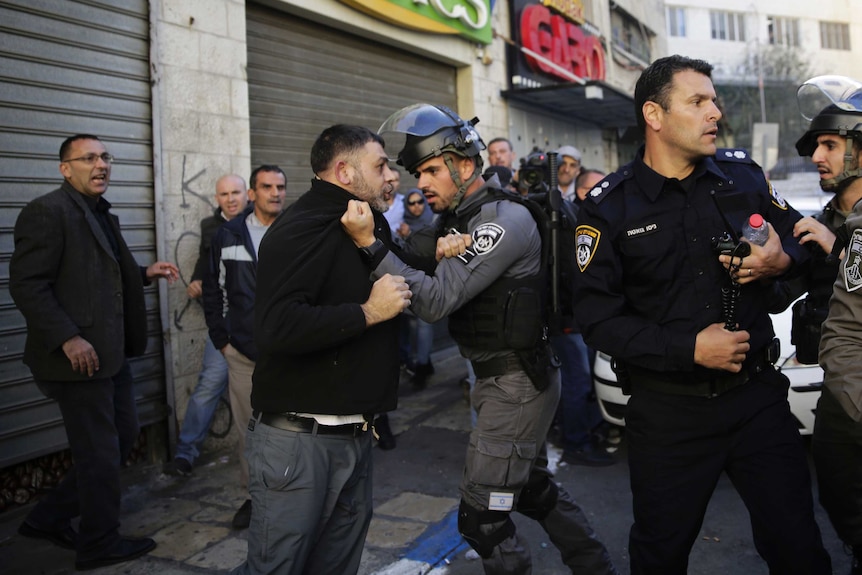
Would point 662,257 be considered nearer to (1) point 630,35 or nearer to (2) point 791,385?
(2) point 791,385

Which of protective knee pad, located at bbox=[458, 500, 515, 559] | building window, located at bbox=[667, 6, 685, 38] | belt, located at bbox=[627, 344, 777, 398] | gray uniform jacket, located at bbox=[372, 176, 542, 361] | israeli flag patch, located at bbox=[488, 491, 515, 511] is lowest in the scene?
protective knee pad, located at bbox=[458, 500, 515, 559]

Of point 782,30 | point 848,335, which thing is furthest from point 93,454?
point 782,30

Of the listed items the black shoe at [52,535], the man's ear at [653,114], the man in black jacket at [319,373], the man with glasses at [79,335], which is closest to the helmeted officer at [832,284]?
the man's ear at [653,114]

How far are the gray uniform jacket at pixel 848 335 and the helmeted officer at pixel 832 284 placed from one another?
20.2 inches

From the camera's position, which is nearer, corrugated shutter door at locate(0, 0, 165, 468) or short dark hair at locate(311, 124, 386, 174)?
short dark hair at locate(311, 124, 386, 174)

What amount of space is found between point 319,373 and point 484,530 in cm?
97

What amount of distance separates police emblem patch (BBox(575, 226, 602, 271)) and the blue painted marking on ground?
1901 mm

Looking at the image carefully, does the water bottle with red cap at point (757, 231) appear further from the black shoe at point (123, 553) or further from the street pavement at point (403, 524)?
the black shoe at point (123, 553)

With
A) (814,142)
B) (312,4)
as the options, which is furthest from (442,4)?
(814,142)

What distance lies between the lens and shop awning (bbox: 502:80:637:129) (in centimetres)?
1080

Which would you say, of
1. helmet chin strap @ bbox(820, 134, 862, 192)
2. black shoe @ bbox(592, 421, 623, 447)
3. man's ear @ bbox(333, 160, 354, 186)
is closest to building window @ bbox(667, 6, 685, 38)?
black shoe @ bbox(592, 421, 623, 447)

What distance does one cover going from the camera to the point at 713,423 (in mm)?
2414

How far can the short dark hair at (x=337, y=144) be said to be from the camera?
8.54 feet

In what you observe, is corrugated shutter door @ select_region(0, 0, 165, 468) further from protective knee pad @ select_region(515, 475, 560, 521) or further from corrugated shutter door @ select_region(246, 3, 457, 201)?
protective knee pad @ select_region(515, 475, 560, 521)
